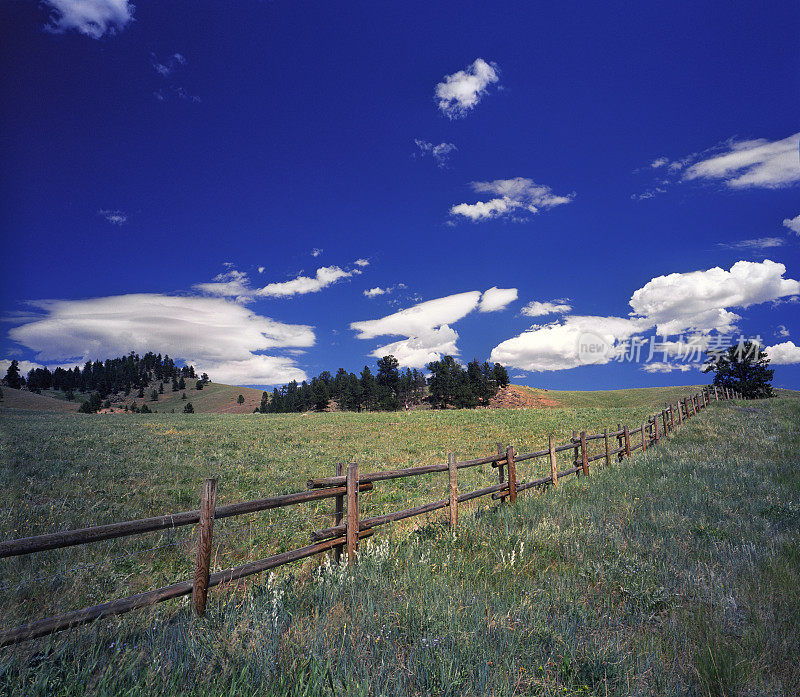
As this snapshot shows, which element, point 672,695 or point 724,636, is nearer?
point 672,695

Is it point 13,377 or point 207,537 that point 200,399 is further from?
point 207,537

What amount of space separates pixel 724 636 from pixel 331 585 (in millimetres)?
4029

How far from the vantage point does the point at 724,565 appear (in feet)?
17.6

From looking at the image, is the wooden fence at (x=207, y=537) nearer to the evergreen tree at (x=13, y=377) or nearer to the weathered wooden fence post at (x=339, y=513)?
the weathered wooden fence post at (x=339, y=513)

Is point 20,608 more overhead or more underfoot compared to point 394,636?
more underfoot

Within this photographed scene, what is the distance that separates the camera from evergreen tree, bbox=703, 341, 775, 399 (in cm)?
6712

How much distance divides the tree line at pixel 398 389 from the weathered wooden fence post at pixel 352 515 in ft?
313

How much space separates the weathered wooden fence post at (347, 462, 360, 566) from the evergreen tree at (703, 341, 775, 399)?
82.4 meters

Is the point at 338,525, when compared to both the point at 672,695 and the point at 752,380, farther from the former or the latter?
the point at 752,380

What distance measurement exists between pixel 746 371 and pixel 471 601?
287ft

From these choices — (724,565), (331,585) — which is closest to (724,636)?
(724,565)

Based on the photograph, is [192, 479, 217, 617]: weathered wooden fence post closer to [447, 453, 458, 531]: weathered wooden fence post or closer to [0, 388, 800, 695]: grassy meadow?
[0, 388, 800, 695]: grassy meadow

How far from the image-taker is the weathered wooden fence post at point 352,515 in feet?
20.6

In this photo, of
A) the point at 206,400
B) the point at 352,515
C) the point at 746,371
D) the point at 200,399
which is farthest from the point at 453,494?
the point at 200,399
